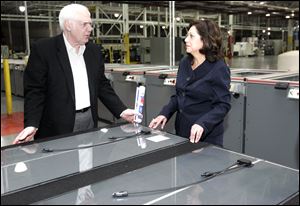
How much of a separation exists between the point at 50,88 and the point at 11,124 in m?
3.90

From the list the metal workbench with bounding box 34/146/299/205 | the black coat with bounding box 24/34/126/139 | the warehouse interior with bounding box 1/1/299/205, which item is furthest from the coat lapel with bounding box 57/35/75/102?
the metal workbench with bounding box 34/146/299/205

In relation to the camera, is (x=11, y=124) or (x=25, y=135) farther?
(x=11, y=124)

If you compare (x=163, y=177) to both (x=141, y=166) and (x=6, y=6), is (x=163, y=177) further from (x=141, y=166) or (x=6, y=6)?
(x=6, y=6)

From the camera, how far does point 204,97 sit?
6.12 ft

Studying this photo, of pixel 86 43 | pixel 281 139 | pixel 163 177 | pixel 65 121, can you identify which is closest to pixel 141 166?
pixel 163 177

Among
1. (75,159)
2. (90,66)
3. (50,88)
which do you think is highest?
(90,66)

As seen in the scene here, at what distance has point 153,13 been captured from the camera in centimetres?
1794

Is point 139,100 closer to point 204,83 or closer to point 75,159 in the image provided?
point 204,83

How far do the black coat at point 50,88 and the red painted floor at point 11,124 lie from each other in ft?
10.4

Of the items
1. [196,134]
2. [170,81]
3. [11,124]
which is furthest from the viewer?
[11,124]

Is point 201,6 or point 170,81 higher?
point 201,6

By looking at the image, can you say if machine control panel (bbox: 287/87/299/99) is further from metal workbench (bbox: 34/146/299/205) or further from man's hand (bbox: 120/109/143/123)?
metal workbench (bbox: 34/146/299/205)

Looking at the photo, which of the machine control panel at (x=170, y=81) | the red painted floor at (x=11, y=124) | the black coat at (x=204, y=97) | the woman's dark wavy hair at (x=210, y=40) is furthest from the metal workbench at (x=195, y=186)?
the red painted floor at (x=11, y=124)

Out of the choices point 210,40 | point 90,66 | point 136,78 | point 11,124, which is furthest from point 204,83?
point 11,124
